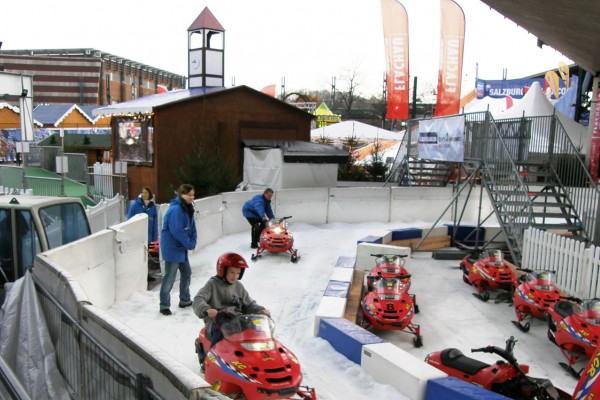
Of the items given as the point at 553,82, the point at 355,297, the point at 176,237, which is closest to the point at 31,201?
the point at 176,237

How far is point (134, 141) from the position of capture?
2288cm

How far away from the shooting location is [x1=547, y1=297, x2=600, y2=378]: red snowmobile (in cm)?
792

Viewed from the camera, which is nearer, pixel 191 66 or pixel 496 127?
pixel 496 127

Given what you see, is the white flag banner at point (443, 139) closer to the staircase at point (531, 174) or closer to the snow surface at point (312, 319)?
the staircase at point (531, 174)

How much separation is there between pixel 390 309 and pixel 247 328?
4009 millimetres

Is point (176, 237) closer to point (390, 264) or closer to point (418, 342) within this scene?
point (418, 342)

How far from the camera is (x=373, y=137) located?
39438 millimetres

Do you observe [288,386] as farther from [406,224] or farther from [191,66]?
[191,66]

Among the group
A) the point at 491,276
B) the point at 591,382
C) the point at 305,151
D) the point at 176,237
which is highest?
the point at 305,151

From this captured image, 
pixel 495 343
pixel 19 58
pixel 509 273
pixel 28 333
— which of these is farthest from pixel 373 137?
pixel 19 58

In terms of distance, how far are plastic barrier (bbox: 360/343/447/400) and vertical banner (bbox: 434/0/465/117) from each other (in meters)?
18.9

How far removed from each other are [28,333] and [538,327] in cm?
836

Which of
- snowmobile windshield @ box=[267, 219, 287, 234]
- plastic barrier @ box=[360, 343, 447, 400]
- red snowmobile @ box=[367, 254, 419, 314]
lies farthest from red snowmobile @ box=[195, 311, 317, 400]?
snowmobile windshield @ box=[267, 219, 287, 234]

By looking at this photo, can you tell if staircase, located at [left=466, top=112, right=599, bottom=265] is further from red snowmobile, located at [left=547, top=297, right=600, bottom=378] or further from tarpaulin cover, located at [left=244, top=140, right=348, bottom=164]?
tarpaulin cover, located at [left=244, top=140, right=348, bottom=164]
